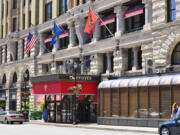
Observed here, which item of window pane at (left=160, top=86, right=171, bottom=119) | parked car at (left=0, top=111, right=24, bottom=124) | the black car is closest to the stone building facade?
window pane at (left=160, top=86, right=171, bottom=119)

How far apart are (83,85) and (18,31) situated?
23.5m

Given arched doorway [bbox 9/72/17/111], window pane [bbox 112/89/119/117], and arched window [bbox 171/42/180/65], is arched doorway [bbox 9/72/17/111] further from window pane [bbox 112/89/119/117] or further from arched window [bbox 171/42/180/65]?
arched window [bbox 171/42/180/65]

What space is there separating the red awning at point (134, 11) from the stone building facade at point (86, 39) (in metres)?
0.09

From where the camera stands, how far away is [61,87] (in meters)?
38.2

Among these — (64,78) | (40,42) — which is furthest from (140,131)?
(40,42)

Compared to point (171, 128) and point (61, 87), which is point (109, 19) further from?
point (171, 128)

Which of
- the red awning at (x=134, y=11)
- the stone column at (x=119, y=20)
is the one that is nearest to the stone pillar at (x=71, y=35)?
the stone column at (x=119, y=20)

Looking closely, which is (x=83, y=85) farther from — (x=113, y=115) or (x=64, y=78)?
(x=113, y=115)

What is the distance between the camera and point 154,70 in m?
32.6

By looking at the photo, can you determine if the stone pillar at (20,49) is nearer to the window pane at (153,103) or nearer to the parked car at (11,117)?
the parked car at (11,117)

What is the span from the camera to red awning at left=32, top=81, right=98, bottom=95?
3834 cm

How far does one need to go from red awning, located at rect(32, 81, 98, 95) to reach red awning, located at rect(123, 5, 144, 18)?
27.4ft

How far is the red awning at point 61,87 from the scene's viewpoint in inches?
1510

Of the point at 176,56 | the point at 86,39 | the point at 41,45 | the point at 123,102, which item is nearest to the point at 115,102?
the point at 123,102
